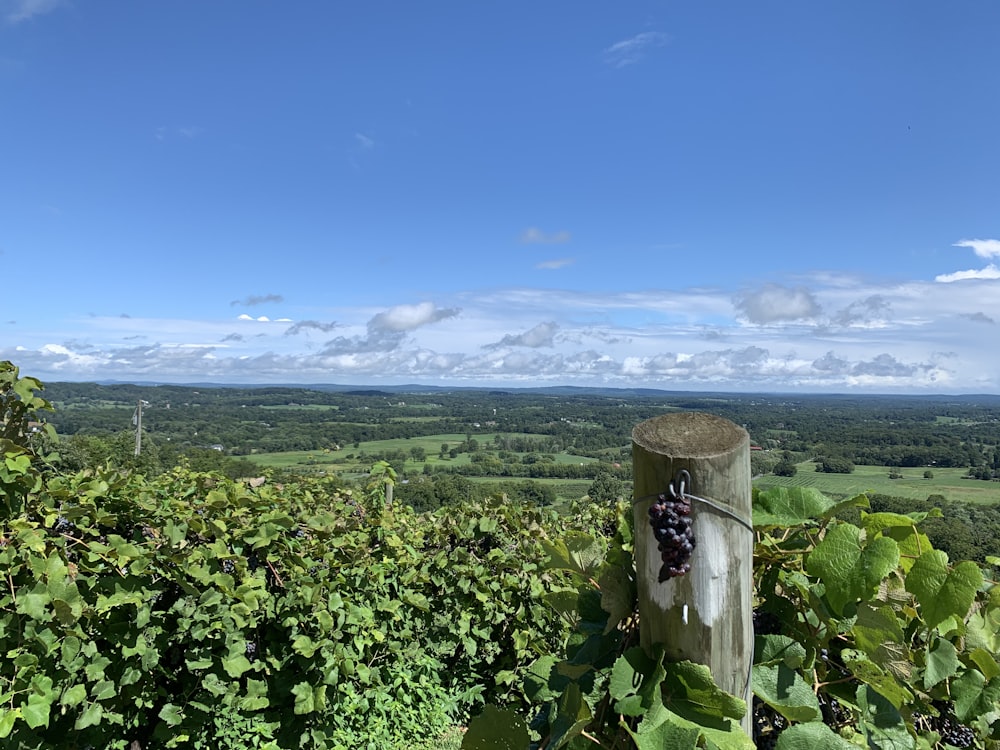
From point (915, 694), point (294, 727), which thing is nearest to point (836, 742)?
point (915, 694)

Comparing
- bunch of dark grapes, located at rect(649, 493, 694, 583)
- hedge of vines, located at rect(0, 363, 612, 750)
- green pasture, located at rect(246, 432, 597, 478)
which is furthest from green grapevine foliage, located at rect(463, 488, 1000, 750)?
green pasture, located at rect(246, 432, 597, 478)

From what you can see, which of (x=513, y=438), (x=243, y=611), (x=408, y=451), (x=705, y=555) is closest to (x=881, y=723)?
(x=705, y=555)

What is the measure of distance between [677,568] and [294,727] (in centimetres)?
336

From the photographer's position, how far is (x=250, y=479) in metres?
4.02

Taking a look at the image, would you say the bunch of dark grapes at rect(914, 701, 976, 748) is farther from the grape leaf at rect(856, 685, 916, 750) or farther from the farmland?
the farmland

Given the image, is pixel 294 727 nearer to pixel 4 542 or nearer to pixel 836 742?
pixel 4 542

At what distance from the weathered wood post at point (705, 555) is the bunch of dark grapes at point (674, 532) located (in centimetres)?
2

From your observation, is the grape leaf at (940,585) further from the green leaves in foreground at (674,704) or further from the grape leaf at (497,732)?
the grape leaf at (497,732)

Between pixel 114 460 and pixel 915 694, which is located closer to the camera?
pixel 915 694

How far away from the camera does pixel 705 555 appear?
1162 mm

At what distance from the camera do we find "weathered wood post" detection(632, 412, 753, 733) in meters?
1.16

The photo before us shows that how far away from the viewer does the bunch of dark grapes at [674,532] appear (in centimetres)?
113

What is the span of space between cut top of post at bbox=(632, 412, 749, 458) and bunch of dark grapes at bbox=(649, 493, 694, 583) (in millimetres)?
97

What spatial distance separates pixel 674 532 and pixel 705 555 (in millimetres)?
94
